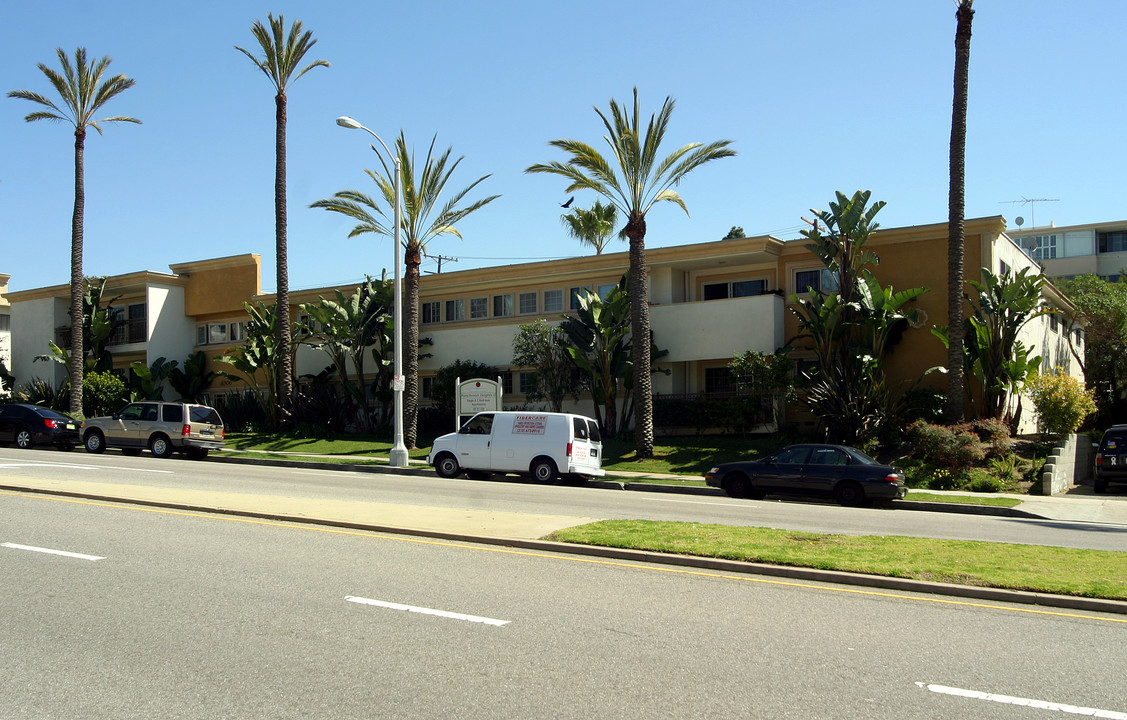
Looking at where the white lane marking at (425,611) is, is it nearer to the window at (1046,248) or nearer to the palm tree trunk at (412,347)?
the palm tree trunk at (412,347)

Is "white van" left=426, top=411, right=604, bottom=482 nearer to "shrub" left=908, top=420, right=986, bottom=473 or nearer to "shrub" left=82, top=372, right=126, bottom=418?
"shrub" left=908, top=420, right=986, bottom=473

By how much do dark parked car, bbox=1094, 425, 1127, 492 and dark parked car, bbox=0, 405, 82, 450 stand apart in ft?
97.1

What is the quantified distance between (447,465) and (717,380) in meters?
12.1

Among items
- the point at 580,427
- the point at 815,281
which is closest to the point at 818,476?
the point at 580,427

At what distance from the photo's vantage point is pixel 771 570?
9.66 metres

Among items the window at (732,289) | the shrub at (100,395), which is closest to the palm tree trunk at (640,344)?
the window at (732,289)

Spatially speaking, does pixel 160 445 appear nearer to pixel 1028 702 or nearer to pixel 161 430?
pixel 161 430

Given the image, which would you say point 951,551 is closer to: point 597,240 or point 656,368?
point 656,368

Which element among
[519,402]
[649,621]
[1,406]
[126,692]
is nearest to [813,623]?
[649,621]

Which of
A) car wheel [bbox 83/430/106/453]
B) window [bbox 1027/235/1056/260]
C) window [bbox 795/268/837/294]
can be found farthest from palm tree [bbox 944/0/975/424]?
window [bbox 1027/235/1056/260]

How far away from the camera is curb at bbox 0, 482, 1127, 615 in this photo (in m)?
8.43

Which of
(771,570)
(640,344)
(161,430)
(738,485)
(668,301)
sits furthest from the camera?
(668,301)

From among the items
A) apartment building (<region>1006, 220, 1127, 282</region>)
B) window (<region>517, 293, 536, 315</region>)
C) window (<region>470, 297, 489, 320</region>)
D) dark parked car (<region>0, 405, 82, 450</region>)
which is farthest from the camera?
apartment building (<region>1006, 220, 1127, 282</region>)

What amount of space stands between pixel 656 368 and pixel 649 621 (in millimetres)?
23604
